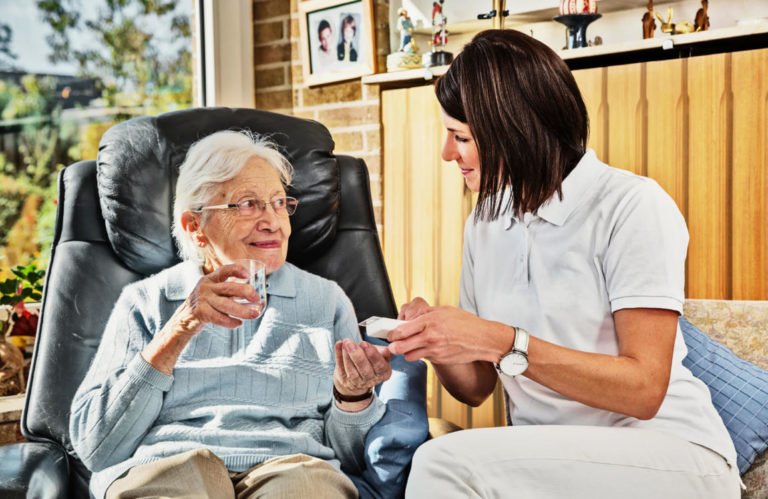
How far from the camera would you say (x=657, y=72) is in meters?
2.27

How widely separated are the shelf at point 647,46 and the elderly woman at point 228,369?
0.98 metres

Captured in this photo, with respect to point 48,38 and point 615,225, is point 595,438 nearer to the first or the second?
point 615,225

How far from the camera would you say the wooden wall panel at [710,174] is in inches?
85.6

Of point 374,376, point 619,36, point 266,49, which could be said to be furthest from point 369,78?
point 374,376

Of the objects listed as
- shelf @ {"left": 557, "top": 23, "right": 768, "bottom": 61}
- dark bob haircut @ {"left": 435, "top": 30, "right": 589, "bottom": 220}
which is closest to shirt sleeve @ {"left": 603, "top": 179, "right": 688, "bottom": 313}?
dark bob haircut @ {"left": 435, "top": 30, "right": 589, "bottom": 220}

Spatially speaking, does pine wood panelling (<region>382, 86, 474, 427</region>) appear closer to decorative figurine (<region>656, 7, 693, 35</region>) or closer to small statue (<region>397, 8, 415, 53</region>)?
small statue (<region>397, 8, 415, 53</region>)

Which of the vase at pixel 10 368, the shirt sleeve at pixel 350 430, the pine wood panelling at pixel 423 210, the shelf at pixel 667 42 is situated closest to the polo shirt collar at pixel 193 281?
the shirt sleeve at pixel 350 430

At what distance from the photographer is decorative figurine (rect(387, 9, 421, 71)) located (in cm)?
277

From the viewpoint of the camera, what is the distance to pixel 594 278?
134 centimetres

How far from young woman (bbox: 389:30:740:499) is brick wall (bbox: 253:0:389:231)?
1440 millimetres

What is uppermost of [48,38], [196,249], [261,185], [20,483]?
[48,38]

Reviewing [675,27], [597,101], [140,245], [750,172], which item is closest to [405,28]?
[597,101]

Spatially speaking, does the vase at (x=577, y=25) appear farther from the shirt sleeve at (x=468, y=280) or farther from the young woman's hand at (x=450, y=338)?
the young woman's hand at (x=450, y=338)

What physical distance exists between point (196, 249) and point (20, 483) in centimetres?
60
